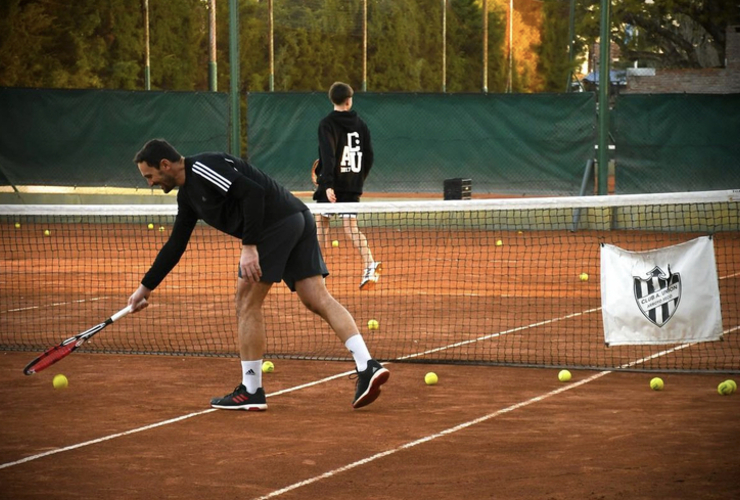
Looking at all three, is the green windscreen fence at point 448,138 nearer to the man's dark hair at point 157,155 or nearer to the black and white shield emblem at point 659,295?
the black and white shield emblem at point 659,295

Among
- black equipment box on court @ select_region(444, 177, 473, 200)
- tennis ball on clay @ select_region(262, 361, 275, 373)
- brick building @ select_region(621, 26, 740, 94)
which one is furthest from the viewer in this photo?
brick building @ select_region(621, 26, 740, 94)

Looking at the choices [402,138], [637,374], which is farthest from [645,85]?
[637,374]

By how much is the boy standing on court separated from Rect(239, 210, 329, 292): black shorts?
4.41 m

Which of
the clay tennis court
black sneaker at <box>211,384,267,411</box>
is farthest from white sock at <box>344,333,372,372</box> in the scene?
black sneaker at <box>211,384,267,411</box>

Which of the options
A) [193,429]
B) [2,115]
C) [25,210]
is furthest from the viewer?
[2,115]

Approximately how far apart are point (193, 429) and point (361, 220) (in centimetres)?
1166

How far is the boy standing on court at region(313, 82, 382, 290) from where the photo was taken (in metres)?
10.8

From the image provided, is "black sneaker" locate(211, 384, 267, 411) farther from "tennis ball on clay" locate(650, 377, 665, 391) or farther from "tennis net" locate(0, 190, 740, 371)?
"tennis ball on clay" locate(650, 377, 665, 391)

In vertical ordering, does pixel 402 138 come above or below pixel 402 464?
above

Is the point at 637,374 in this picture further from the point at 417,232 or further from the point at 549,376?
the point at 417,232

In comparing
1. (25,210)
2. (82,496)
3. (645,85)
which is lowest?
(82,496)

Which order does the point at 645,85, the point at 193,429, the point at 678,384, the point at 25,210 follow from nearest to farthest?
the point at 193,429
the point at 678,384
the point at 25,210
the point at 645,85

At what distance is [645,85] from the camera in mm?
51906

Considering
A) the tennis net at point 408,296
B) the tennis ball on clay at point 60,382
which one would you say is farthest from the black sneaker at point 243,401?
the tennis net at point 408,296
